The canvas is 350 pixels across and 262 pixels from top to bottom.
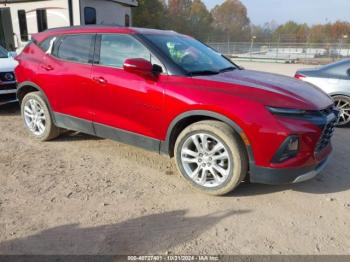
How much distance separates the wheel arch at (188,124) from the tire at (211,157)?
0.25ft

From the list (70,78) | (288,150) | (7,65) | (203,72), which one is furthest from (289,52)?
(288,150)

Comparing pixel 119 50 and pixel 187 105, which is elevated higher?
pixel 119 50

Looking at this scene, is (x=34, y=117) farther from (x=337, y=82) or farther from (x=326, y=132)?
(x=337, y=82)

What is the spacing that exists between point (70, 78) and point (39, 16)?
35.6 feet

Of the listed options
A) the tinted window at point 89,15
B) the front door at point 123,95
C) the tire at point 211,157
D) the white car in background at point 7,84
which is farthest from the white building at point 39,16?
the tire at point 211,157

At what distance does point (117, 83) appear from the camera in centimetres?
419

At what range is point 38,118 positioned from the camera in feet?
17.8

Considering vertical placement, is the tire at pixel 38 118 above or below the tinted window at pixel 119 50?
below

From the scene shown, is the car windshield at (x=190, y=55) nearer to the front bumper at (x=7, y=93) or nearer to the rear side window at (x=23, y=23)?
the front bumper at (x=7, y=93)

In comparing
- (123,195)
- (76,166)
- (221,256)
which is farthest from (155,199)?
(76,166)

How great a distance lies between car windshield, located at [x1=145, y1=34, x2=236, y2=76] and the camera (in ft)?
13.5

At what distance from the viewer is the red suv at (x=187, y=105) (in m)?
3.43

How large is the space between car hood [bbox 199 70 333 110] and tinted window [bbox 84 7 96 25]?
447 inches

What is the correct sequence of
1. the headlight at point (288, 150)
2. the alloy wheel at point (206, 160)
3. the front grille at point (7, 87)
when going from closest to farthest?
the headlight at point (288, 150) → the alloy wheel at point (206, 160) → the front grille at point (7, 87)
